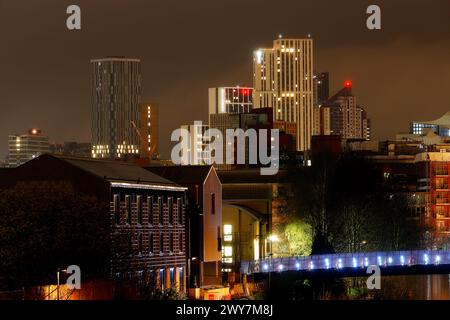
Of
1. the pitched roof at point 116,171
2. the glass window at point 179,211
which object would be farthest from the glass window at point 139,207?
the glass window at point 179,211

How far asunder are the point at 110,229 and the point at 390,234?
45.8 meters

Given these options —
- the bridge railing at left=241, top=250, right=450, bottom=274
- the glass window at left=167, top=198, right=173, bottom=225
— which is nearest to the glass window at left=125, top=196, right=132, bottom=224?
the glass window at left=167, top=198, right=173, bottom=225

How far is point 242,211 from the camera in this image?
111188mm

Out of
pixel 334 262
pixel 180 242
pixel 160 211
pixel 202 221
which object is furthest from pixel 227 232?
pixel 160 211

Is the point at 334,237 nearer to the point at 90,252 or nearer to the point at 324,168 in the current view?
the point at 324,168

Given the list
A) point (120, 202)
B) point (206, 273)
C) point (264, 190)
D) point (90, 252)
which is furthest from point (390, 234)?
point (90, 252)

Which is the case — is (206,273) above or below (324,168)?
below

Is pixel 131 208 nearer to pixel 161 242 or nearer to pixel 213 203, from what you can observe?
pixel 161 242

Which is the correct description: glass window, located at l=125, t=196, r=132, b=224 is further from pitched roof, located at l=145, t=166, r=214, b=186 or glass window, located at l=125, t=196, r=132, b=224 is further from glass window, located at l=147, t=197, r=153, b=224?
pitched roof, located at l=145, t=166, r=214, b=186

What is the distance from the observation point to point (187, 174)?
84.2 meters

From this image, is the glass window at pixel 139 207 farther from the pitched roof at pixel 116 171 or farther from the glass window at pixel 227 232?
the glass window at pixel 227 232

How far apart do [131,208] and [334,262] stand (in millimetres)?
13607
